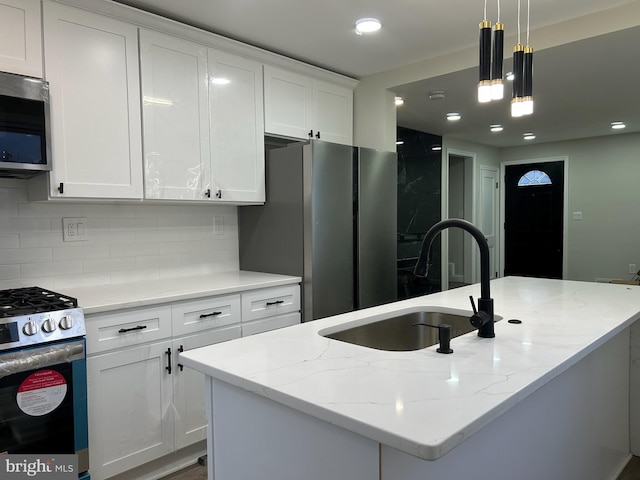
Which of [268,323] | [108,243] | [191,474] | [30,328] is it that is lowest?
[191,474]

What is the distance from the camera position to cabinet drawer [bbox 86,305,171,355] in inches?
81.1

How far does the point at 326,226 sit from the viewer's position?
3.00m

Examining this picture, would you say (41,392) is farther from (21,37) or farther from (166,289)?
(21,37)

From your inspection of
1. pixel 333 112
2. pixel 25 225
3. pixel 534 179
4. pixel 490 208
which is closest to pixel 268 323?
pixel 25 225

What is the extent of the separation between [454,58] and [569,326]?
2.21m

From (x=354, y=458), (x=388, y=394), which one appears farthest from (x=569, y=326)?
(x=354, y=458)

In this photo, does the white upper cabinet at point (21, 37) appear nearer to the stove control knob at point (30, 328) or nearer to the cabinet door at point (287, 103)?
the stove control knob at point (30, 328)

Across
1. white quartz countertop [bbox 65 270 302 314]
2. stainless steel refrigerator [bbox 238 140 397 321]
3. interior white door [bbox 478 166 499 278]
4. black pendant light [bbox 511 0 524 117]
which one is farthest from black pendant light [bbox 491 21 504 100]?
interior white door [bbox 478 166 499 278]

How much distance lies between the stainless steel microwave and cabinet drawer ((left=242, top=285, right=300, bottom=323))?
1.24 meters

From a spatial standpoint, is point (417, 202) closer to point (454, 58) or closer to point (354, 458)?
point (454, 58)

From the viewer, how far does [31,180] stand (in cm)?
236

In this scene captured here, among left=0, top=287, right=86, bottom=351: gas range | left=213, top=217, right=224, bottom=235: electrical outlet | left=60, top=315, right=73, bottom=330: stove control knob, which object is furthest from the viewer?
left=213, top=217, right=224, bottom=235: electrical outlet

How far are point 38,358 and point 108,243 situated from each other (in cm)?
102

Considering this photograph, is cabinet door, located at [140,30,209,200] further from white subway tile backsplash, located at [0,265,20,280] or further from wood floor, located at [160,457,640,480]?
wood floor, located at [160,457,640,480]
